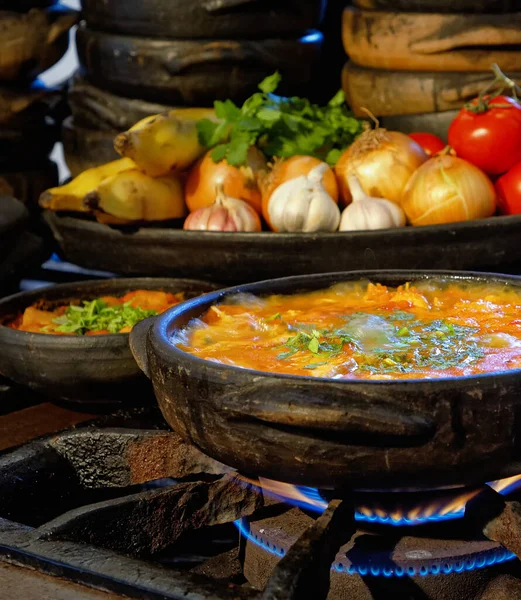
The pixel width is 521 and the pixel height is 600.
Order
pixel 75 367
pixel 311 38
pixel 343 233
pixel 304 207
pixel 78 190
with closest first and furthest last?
pixel 75 367 → pixel 343 233 → pixel 304 207 → pixel 78 190 → pixel 311 38

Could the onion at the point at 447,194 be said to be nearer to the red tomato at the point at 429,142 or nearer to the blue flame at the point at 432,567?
the red tomato at the point at 429,142

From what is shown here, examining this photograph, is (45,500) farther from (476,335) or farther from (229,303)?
(476,335)

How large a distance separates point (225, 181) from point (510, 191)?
0.75 metres

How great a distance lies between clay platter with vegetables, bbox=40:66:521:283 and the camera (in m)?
2.26

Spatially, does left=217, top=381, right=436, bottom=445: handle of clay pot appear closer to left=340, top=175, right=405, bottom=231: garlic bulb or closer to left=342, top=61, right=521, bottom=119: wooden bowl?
left=340, top=175, right=405, bottom=231: garlic bulb

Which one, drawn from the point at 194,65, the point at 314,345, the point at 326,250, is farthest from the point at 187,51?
the point at 314,345

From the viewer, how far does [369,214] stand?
7.78 feet

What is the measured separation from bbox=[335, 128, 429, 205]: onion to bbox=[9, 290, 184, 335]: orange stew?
632 millimetres

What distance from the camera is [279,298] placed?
1.64 metres

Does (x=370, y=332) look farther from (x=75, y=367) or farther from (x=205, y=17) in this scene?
(x=205, y=17)

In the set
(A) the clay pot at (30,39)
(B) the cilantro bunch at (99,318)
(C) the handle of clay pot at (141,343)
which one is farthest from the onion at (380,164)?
(A) the clay pot at (30,39)

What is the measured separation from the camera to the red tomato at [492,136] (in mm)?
2512

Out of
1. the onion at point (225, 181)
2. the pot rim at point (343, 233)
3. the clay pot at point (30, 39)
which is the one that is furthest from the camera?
the clay pot at point (30, 39)

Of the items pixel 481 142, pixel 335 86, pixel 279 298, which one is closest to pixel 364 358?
pixel 279 298
